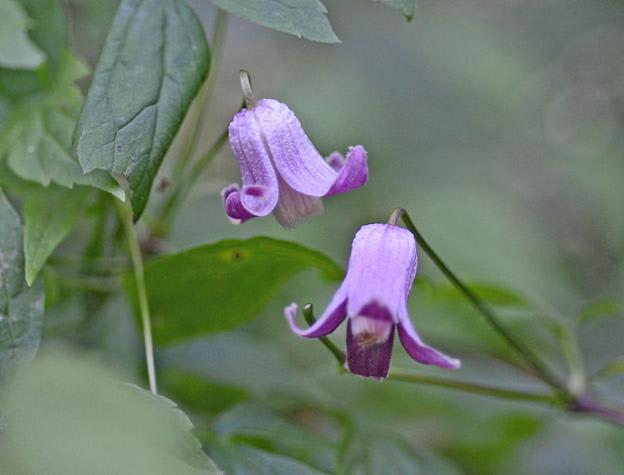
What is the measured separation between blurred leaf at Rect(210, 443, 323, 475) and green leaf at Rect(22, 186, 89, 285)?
0.33 meters

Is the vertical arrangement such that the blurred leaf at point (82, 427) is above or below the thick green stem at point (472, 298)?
above

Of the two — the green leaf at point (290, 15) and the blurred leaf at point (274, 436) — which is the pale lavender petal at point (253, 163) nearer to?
the green leaf at point (290, 15)

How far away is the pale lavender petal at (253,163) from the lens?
1.02m

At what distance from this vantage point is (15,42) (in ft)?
3.07

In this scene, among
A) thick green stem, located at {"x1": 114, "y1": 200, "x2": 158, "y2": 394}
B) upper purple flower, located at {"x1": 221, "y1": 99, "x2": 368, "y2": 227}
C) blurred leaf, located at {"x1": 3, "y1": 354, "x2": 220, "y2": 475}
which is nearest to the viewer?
blurred leaf, located at {"x1": 3, "y1": 354, "x2": 220, "y2": 475}

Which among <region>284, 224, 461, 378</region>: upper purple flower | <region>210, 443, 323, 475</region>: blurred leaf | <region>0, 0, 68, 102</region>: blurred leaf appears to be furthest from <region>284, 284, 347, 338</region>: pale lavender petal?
<region>0, 0, 68, 102</region>: blurred leaf

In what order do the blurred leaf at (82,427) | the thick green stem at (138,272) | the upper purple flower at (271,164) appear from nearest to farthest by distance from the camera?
the blurred leaf at (82,427), the upper purple flower at (271,164), the thick green stem at (138,272)

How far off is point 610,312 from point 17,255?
1.02m

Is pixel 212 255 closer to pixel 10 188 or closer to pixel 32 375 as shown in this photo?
pixel 10 188

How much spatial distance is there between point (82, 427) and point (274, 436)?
2.25ft

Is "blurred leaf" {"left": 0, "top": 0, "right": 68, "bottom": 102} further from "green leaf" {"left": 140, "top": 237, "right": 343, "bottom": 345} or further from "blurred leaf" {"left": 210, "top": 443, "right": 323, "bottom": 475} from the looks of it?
"blurred leaf" {"left": 210, "top": 443, "right": 323, "bottom": 475}

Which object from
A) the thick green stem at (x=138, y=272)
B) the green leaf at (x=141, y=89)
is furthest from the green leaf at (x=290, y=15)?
the thick green stem at (x=138, y=272)

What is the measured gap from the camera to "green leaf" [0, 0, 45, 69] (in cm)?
92

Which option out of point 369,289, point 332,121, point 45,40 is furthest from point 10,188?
point 332,121
